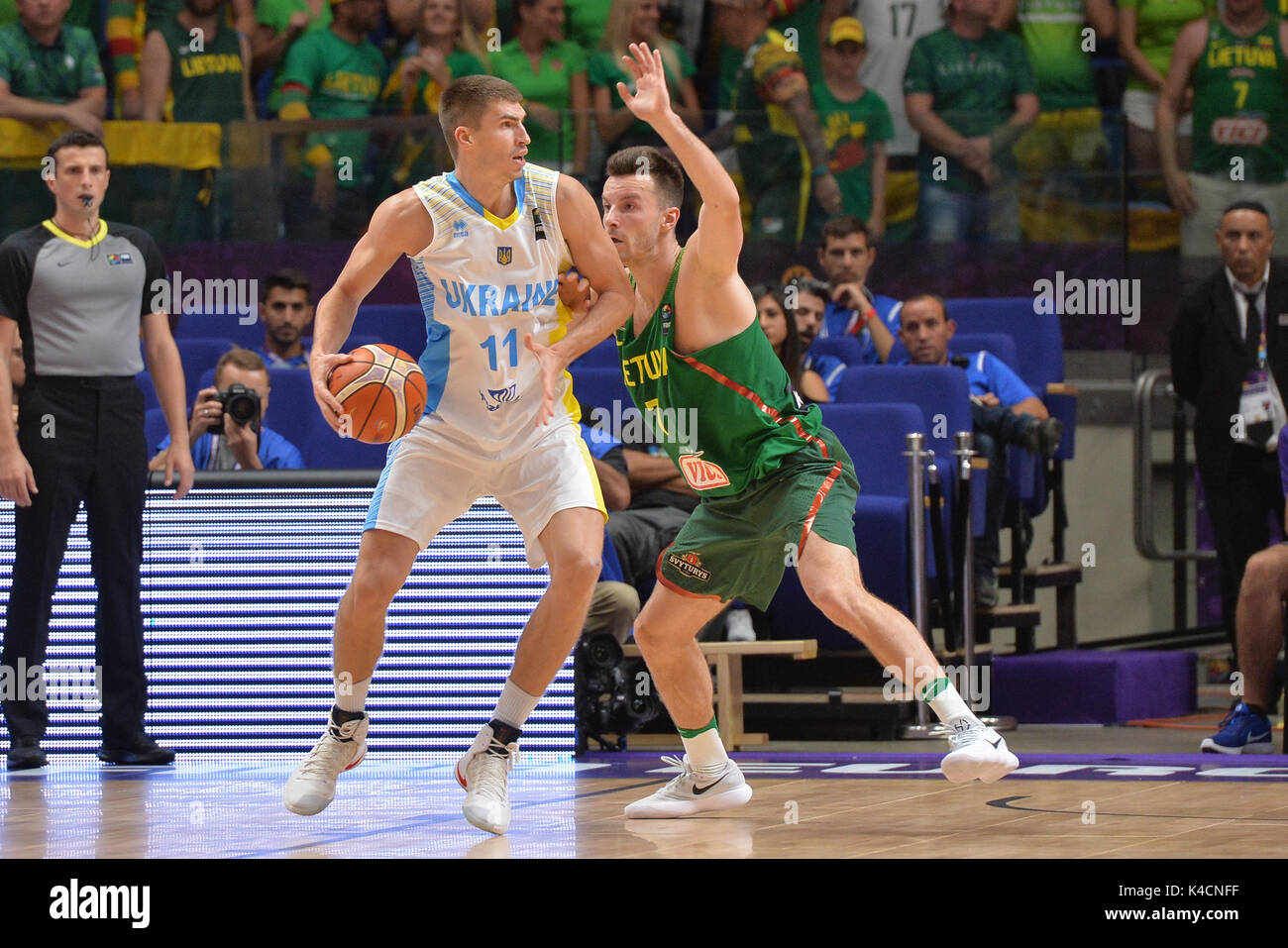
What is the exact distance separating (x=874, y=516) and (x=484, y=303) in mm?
2885

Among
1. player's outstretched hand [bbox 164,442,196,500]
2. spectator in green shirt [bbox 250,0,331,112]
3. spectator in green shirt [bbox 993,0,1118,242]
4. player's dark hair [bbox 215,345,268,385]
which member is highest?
spectator in green shirt [bbox 250,0,331,112]

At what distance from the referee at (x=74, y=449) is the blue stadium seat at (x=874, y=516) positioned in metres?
2.61

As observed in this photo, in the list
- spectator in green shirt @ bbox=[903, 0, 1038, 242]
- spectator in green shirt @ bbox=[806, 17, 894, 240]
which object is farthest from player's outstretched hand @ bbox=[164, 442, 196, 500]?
spectator in green shirt @ bbox=[903, 0, 1038, 242]

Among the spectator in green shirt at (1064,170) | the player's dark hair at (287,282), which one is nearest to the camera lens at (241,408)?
the player's dark hair at (287,282)

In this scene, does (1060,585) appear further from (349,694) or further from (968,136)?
(349,694)

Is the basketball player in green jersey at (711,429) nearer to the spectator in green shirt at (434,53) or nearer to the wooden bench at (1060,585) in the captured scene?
the wooden bench at (1060,585)

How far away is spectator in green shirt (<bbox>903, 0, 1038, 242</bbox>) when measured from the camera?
9.52m

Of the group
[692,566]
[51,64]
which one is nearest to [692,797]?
[692,566]

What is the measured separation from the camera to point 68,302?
22.0 ft

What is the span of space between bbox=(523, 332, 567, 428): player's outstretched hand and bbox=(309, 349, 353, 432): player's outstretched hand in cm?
49

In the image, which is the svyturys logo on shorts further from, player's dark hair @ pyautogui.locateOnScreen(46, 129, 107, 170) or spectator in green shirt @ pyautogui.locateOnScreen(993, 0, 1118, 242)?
spectator in green shirt @ pyautogui.locateOnScreen(993, 0, 1118, 242)

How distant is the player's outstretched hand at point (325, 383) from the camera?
15.4ft
